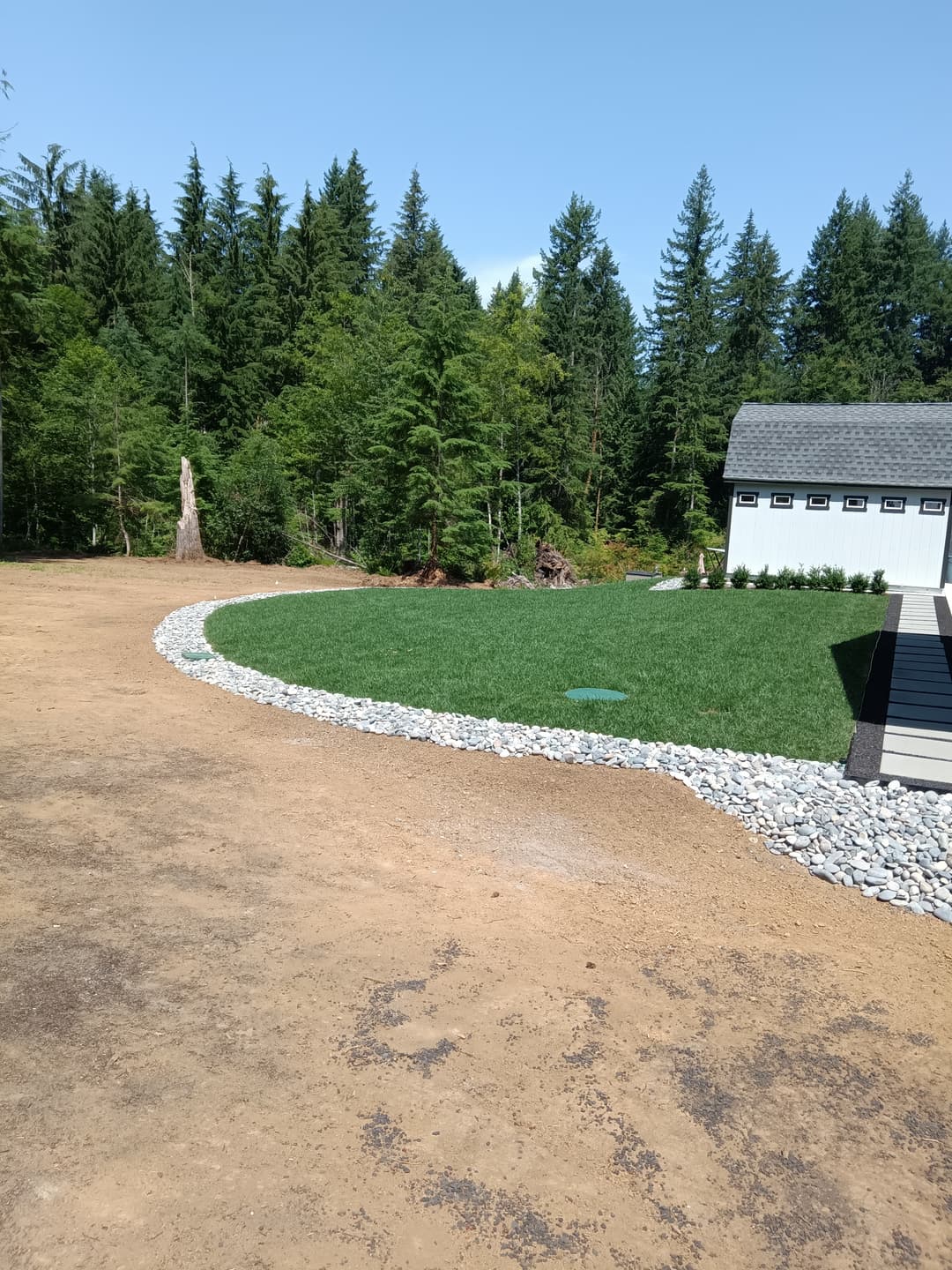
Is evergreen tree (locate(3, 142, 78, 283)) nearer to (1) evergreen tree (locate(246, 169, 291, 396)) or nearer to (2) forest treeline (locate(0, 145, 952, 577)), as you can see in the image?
(2) forest treeline (locate(0, 145, 952, 577))

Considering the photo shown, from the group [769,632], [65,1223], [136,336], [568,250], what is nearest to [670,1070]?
[65,1223]

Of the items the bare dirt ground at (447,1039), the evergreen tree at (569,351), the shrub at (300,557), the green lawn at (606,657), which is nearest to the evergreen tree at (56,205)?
the shrub at (300,557)

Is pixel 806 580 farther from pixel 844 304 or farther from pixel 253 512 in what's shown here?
pixel 844 304

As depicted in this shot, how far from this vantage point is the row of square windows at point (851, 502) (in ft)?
61.1

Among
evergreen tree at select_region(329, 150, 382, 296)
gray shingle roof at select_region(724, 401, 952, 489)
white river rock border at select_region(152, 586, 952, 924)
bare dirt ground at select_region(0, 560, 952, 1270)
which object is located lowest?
bare dirt ground at select_region(0, 560, 952, 1270)

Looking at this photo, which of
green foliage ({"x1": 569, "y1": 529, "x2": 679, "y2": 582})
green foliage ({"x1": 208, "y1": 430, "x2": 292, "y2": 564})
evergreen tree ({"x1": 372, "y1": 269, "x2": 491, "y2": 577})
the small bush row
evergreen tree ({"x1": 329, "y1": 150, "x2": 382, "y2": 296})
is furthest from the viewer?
evergreen tree ({"x1": 329, "y1": 150, "x2": 382, "y2": 296})

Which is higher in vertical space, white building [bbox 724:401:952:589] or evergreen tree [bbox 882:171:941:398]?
evergreen tree [bbox 882:171:941:398]

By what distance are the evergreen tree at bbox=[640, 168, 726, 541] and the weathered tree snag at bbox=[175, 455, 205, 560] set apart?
69.4 feet

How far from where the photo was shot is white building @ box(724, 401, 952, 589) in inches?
736

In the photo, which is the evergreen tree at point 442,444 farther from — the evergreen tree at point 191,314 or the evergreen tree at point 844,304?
the evergreen tree at point 844,304

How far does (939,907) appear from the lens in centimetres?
427

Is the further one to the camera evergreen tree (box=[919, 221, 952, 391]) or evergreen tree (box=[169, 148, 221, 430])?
evergreen tree (box=[919, 221, 952, 391])

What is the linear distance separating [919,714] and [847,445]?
14516mm

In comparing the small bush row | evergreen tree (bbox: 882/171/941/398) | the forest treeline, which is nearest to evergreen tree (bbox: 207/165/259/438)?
the forest treeline
